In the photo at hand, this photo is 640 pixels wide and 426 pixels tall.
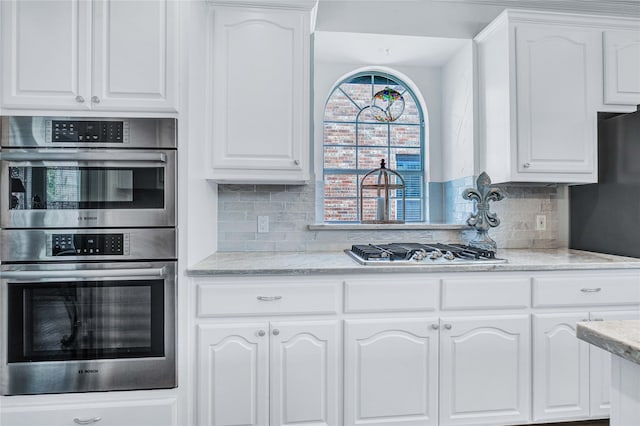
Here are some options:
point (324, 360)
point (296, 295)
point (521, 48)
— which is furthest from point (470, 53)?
point (324, 360)

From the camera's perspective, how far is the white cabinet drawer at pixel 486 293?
174cm

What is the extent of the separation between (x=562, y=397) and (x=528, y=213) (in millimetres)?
1203

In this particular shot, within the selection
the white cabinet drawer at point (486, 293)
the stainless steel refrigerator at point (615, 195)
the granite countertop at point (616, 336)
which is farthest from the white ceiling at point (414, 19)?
the granite countertop at point (616, 336)

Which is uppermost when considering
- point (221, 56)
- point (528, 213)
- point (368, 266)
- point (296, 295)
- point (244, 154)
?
point (221, 56)

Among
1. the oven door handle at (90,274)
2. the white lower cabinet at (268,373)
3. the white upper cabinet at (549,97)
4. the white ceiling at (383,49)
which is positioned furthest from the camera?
the white ceiling at (383,49)

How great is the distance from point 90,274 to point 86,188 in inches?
14.4

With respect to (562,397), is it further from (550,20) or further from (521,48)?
(550,20)

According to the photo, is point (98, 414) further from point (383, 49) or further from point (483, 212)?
point (383, 49)

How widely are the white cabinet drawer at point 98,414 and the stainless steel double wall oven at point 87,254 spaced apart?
0.07 metres

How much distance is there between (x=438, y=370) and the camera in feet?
5.69

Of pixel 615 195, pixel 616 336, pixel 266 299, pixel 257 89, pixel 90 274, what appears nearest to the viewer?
pixel 616 336

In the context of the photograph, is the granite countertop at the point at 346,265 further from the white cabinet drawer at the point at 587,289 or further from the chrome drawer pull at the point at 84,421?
the chrome drawer pull at the point at 84,421

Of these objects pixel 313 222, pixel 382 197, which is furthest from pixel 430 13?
pixel 313 222

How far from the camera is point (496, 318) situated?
5.79 feet
